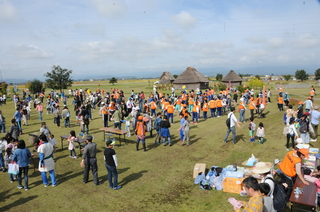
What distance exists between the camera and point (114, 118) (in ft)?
45.6

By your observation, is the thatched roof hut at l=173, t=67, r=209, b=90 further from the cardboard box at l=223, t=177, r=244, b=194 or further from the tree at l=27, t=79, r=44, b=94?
the cardboard box at l=223, t=177, r=244, b=194

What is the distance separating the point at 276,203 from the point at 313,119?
870 cm

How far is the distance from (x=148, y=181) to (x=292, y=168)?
186 inches

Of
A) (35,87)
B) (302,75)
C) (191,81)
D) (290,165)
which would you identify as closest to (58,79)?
(35,87)

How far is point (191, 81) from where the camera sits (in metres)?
44.5

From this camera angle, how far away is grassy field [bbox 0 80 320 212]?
21.8 feet

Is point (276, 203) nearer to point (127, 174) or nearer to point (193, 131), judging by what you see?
point (127, 174)

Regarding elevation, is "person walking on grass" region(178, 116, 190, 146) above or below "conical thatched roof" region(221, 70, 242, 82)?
below

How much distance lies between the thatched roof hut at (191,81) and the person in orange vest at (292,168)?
38.3m

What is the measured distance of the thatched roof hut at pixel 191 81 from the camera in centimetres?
4422

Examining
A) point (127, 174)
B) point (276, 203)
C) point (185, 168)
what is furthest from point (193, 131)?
point (276, 203)

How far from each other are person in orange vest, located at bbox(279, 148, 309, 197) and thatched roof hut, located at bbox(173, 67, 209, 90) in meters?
38.3

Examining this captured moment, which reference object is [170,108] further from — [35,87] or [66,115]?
[35,87]

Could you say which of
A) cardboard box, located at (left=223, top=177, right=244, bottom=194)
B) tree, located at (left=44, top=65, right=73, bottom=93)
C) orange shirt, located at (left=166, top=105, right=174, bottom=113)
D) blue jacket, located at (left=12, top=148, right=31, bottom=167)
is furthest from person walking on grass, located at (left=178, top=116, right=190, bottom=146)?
tree, located at (left=44, top=65, right=73, bottom=93)
